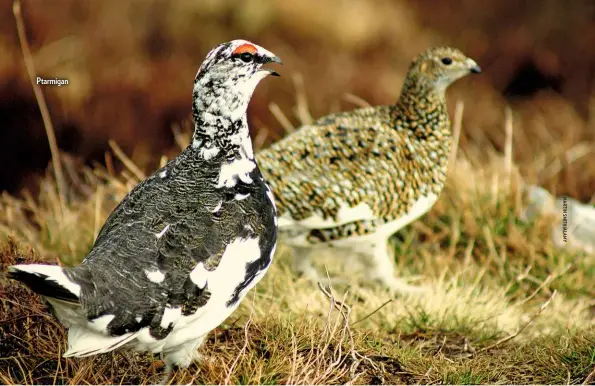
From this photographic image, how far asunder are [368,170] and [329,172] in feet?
0.65

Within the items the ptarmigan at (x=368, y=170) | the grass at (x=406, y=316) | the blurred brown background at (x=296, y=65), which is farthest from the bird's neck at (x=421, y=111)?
the blurred brown background at (x=296, y=65)

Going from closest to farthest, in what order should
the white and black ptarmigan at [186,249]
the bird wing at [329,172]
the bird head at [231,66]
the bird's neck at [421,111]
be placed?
the white and black ptarmigan at [186,249]
the bird head at [231,66]
the bird wing at [329,172]
the bird's neck at [421,111]

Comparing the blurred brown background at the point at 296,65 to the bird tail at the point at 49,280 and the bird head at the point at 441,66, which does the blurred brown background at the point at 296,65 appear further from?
the bird tail at the point at 49,280

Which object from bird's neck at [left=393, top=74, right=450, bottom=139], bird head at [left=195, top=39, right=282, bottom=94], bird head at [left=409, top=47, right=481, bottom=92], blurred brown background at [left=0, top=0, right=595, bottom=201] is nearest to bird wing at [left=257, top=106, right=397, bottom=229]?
bird's neck at [left=393, top=74, right=450, bottom=139]

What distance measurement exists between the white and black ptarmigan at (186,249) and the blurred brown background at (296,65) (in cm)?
337

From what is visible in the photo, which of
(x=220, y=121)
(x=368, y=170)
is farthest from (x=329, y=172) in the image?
(x=220, y=121)

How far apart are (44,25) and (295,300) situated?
18.6 feet

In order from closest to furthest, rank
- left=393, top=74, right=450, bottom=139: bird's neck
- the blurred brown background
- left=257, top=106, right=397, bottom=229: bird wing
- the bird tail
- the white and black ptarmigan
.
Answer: the bird tail → the white and black ptarmigan → left=257, top=106, right=397, bottom=229: bird wing → left=393, top=74, right=450, bottom=139: bird's neck → the blurred brown background

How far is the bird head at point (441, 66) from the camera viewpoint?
433cm

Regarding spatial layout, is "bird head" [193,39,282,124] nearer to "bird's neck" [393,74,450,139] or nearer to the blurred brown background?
"bird's neck" [393,74,450,139]

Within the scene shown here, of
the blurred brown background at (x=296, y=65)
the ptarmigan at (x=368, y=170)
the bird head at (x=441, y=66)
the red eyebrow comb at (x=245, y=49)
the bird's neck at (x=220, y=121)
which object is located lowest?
the blurred brown background at (x=296, y=65)

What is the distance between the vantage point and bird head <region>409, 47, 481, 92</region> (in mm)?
4328

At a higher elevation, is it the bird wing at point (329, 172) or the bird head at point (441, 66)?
the bird head at point (441, 66)

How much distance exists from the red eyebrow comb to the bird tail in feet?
3.61
